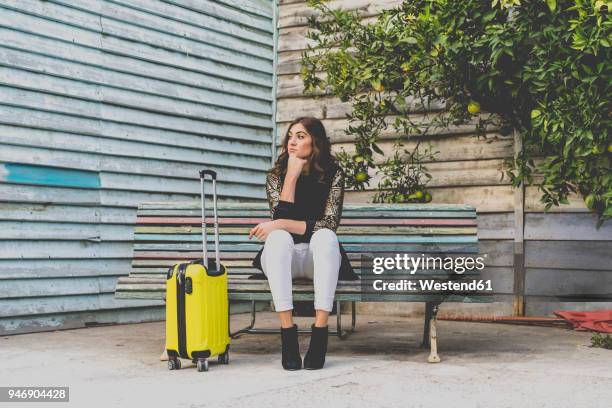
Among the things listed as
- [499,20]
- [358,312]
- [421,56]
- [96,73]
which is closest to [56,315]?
[96,73]

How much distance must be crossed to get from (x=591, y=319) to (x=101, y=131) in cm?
399

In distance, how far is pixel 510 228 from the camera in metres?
6.89

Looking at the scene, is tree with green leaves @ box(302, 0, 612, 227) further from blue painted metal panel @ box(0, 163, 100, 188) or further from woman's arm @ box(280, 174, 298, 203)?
blue painted metal panel @ box(0, 163, 100, 188)

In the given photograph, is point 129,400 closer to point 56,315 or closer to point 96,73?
point 56,315

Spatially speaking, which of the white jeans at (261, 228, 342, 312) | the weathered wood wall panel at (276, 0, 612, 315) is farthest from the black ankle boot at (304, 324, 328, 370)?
the weathered wood wall panel at (276, 0, 612, 315)

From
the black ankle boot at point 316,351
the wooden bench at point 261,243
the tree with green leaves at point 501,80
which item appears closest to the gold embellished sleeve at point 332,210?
the wooden bench at point 261,243

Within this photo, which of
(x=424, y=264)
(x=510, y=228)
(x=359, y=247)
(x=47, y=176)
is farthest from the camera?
(x=510, y=228)

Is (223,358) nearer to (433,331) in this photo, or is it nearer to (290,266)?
(290,266)

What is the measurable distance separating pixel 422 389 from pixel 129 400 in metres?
1.30

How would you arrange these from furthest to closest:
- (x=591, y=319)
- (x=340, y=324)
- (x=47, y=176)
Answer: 1. (x=591, y=319)
2. (x=47, y=176)
3. (x=340, y=324)

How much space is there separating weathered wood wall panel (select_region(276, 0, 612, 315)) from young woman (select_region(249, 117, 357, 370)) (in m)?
2.35

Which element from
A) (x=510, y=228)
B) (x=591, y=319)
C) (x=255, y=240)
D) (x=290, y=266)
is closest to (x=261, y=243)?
(x=255, y=240)
